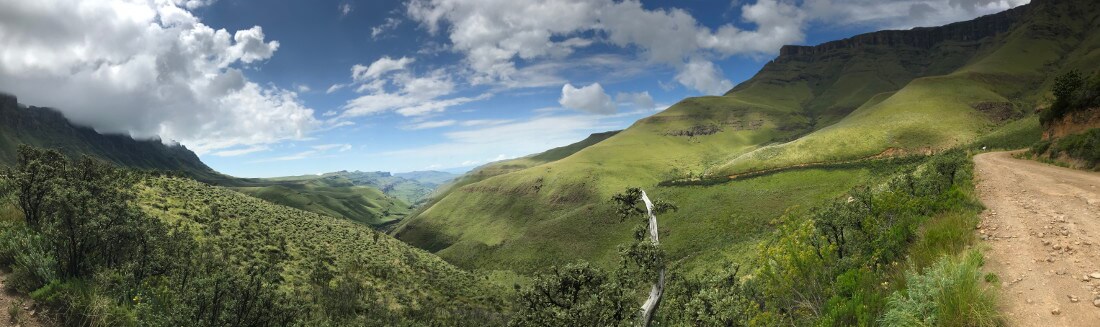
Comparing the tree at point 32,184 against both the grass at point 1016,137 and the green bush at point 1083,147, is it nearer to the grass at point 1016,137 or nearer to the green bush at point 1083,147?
the green bush at point 1083,147

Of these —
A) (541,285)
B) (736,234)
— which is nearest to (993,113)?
(736,234)

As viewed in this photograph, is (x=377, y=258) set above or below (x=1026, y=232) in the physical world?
Result: below

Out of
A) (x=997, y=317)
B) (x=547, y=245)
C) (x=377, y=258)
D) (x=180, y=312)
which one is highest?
(x=997, y=317)

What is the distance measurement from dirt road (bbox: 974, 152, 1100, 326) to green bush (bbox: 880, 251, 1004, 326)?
1023 millimetres

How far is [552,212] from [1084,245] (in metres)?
159

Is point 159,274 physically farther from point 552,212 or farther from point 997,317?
point 552,212

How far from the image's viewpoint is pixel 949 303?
852cm

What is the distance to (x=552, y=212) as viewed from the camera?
169375 millimetres

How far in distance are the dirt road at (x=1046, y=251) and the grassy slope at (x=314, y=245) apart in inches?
2470

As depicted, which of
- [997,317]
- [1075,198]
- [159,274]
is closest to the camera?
[997,317]

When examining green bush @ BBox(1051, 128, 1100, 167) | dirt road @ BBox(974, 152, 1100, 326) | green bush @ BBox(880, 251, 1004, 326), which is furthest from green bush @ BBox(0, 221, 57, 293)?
green bush @ BBox(1051, 128, 1100, 167)

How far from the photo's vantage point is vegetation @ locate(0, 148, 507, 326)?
22.7m

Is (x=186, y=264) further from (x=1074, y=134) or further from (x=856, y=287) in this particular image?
(x=1074, y=134)

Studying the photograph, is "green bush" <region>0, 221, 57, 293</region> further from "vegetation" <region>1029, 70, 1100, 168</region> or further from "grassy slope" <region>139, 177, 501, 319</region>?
"vegetation" <region>1029, 70, 1100, 168</region>
